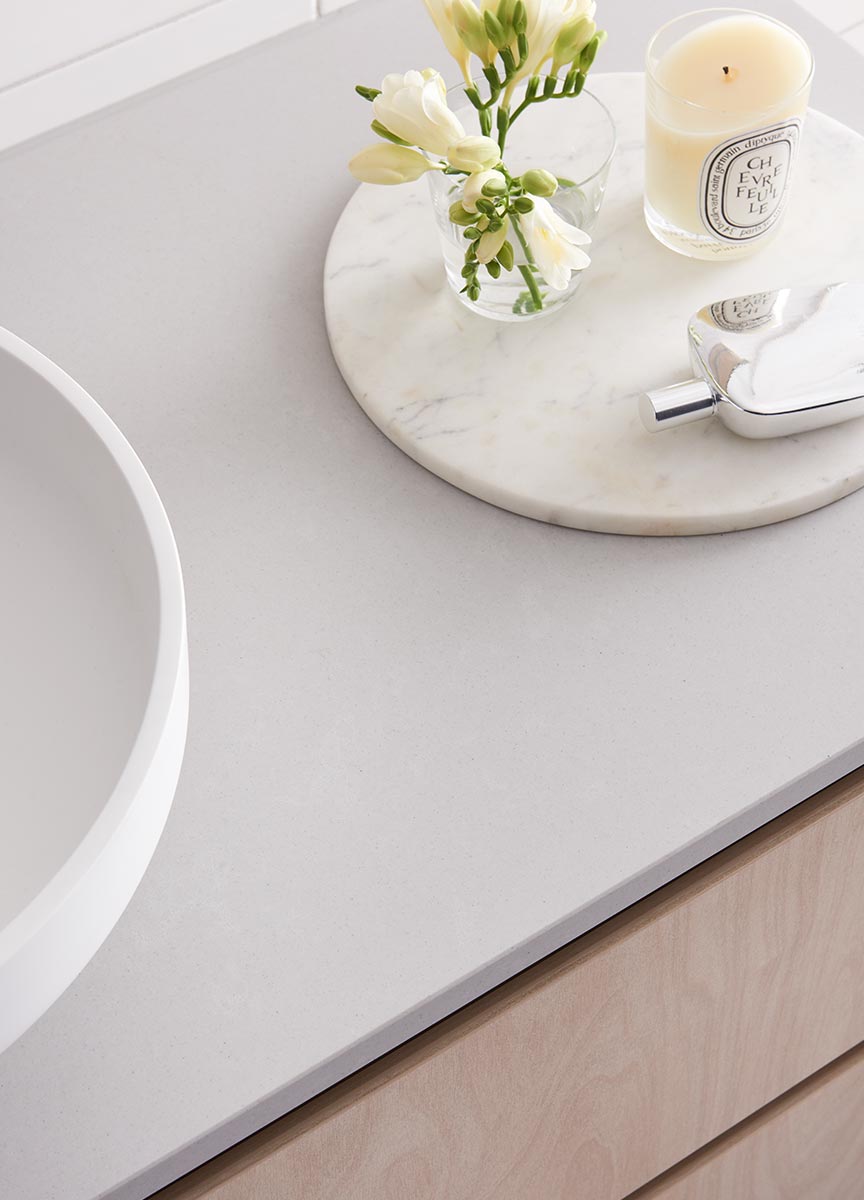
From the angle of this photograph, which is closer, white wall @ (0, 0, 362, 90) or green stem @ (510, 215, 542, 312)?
green stem @ (510, 215, 542, 312)

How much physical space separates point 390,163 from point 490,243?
69mm

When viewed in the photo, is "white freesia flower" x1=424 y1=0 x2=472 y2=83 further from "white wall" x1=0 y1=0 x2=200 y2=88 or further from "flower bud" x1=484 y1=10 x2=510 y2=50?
"white wall" x1=0 y1=0 x2=200 y2=88

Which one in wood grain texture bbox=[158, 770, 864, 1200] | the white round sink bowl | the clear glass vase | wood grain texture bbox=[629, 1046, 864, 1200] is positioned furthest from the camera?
wood grain texture bbox=[629, 1046, 864, 1200]

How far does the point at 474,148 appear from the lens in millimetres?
497

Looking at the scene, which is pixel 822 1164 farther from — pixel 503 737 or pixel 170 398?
pixel 170 398

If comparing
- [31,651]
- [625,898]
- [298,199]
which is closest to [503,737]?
[625,898]

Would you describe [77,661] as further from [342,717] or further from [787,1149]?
[787,1149]

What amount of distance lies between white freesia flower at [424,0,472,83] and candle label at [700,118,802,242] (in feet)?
0.39

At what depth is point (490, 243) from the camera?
504 millimetres

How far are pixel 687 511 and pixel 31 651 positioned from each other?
273mm

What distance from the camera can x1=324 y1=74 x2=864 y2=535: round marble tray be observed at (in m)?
0.53

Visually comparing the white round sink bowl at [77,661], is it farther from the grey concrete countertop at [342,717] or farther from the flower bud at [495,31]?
the flower bud at [495,31]

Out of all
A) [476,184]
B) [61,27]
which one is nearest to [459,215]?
[476,184]

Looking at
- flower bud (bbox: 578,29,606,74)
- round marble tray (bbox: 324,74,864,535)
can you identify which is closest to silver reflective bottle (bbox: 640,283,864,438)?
round marble tray (bbox: 324,74,864,535)
